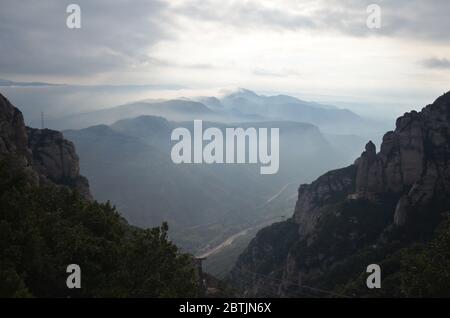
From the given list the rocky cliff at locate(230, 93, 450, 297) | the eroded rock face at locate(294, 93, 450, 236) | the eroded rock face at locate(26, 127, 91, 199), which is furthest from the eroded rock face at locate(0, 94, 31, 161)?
the eroded rock face at locate(294, 93, 450, 236)

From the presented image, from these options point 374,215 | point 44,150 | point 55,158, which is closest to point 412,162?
point 374,215

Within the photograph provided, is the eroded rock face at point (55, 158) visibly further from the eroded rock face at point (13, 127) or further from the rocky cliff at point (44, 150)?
the eroded rock face at point (13, 127)

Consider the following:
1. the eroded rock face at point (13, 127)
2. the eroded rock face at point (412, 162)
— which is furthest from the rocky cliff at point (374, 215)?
the eroded rock face at point (13, 127)

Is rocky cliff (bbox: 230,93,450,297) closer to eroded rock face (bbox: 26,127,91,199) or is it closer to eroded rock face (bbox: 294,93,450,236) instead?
eroded rock face (bbox: 294,93,450,236)

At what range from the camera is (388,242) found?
99.0 m

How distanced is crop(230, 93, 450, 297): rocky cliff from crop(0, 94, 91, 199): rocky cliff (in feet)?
171

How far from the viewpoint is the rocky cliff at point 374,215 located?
9831 centimetres

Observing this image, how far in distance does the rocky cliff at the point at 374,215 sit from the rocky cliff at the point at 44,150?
171 feet

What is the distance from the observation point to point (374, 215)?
367 feet

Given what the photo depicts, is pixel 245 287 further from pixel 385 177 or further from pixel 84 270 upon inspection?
pixel 84 270

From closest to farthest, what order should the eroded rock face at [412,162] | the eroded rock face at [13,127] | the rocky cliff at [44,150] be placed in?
the eroded rock face at [13,127] → the rocky cliff at [44,150] → the eroded rock face at [412,162]

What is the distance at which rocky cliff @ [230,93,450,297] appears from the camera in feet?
323

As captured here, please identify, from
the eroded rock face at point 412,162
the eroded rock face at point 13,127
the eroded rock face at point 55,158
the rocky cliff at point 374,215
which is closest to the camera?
the eroded rock face at point 13,127
